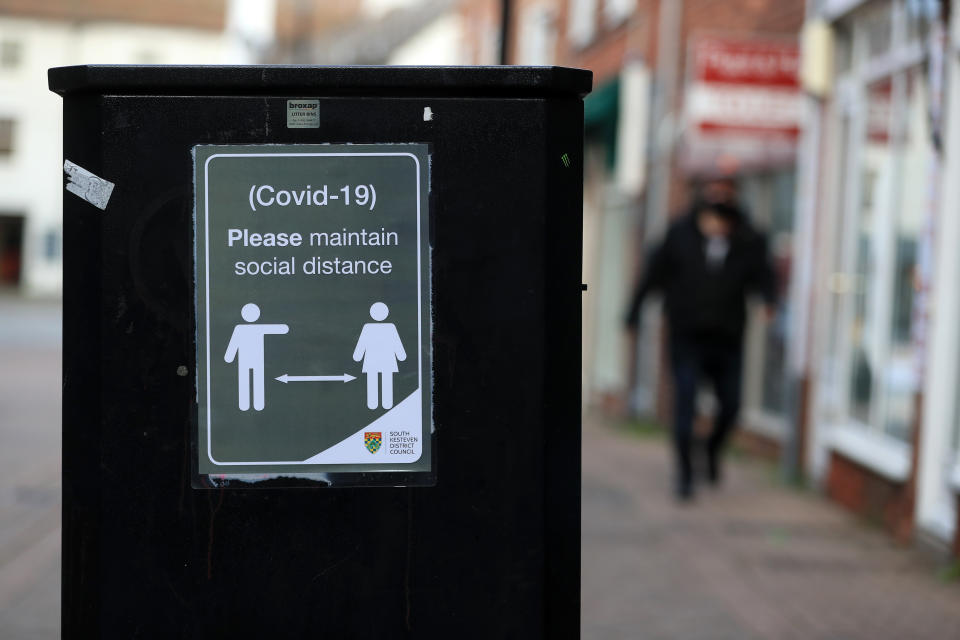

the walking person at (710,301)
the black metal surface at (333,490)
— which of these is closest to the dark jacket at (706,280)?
the walking person at (710,301)

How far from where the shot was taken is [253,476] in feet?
7.62

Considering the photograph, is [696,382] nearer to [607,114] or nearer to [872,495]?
[872,495]

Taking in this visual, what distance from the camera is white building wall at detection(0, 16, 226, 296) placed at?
161ft

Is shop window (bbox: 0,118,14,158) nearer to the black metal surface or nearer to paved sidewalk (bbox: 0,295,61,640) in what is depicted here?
paved sidewalk (bbox: 0,295,61,640)

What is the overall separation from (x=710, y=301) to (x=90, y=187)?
6.19 meters

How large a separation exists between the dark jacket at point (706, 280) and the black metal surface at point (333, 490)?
591cm

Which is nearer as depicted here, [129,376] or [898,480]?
[129,376]

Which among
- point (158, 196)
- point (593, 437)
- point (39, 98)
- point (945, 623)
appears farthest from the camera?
point (39, 98)

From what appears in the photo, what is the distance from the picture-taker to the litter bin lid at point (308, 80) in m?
2.29

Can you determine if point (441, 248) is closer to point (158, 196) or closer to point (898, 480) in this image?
point (158, 196)

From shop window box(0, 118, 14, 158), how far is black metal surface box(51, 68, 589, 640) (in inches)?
1973

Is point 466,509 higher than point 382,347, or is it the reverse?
point 382,347

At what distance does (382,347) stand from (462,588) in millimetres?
444

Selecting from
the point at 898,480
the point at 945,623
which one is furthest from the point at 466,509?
the point at 898,480
